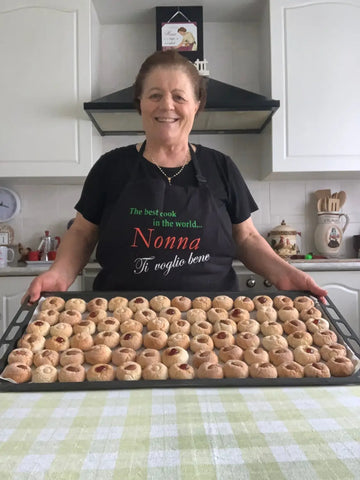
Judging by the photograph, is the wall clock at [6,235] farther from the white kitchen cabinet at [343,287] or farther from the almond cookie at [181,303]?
the almond cookie at [181,303]

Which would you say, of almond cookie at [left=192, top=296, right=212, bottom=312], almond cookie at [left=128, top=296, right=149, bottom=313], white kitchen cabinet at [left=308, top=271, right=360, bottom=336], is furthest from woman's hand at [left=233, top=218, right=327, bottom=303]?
white kitchen cabinet at [left=308, top=271, right=360, bottom=336]

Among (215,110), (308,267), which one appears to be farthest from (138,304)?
(215,110)

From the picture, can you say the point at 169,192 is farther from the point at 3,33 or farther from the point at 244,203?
the point at 3,33

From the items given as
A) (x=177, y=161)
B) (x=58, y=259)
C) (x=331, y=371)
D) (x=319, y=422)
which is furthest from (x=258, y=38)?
(x=319, y=422)

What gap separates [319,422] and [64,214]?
2304mm

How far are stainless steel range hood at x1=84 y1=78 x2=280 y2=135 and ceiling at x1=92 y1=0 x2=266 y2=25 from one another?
1.67 feet

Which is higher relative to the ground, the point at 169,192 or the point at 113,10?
the point at 113,10

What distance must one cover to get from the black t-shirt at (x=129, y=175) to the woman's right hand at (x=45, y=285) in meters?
0.20

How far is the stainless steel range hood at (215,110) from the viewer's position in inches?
82.3

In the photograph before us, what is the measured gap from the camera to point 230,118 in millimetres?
2303

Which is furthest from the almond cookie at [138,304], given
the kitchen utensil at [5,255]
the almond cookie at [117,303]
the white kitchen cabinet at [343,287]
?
the kitchen utensil at [5,255]

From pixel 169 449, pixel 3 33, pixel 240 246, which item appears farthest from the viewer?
pixel 3 33

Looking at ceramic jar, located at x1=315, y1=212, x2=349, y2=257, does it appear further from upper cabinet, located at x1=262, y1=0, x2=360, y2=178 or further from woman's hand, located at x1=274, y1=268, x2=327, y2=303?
woman's hand, located at x1=274, y1=268, x2=327, y2=303

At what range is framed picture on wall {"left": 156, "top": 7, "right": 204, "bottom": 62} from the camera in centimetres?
233
